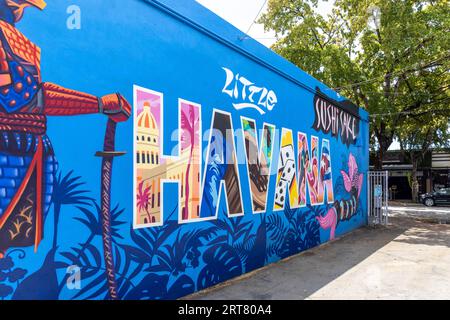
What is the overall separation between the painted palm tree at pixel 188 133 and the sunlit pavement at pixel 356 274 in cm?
154

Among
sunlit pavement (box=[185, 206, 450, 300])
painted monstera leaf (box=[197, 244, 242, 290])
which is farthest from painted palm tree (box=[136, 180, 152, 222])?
sunlit pavement (box=[185, 206, 450, 300])

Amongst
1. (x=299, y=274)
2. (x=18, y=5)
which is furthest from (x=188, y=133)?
(x=299, y=274)

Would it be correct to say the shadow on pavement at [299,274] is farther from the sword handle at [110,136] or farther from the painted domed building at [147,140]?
the sword handle at [110,136]

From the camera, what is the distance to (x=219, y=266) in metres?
6.38

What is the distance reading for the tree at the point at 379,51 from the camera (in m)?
16.1

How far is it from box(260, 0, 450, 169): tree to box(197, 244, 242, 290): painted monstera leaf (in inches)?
488

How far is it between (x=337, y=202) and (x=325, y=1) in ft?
36.9

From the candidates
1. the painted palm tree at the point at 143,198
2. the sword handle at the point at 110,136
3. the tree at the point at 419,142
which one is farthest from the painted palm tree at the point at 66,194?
the tree at the point at 419,142

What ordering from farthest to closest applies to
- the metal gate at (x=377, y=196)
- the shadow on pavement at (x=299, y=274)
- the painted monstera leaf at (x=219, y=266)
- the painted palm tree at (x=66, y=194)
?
1. the metal gate at (x=377, y=196)
2. the painted monstera leaf at (x=219, y=266)
3. the shadow on pavement at (x=299, y=274)
4. the painted palm tree at (x=66, y=194)

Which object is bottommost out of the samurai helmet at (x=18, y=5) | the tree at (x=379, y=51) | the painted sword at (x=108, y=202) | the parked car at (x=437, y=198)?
the parked car at (x=437, y=198)

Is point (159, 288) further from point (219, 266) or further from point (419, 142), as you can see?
point (419, 142)

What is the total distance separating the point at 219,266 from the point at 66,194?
3160 mm

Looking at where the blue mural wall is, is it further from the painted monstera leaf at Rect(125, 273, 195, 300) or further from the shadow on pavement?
the shadow on pavement
